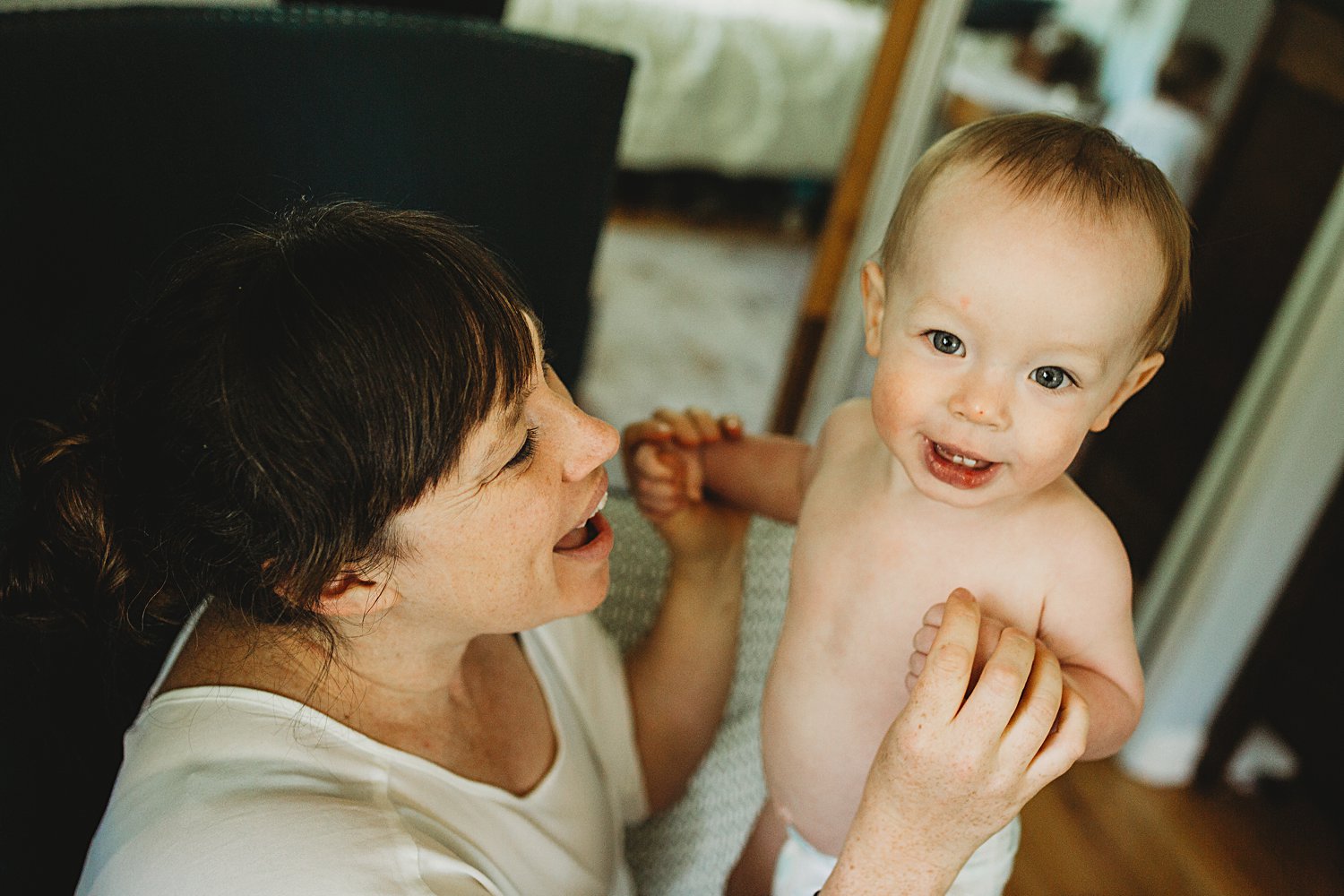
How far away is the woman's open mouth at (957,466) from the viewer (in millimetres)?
848

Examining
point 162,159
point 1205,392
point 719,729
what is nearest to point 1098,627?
point 719,729

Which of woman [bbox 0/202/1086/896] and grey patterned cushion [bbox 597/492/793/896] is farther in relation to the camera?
grey patterned cushion [bbox 597/492/793/896]

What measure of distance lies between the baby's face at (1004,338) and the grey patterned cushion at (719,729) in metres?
0.50

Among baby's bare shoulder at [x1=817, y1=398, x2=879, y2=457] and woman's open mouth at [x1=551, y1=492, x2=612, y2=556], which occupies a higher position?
baby's bare shoulder at [x1=817, y1=398, x2=879, y2=457]

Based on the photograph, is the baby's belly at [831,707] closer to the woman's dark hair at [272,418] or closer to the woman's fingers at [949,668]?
the woman's fingers at [949,668]

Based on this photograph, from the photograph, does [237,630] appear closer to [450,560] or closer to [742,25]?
[450,560]

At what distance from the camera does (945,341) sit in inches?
33.3

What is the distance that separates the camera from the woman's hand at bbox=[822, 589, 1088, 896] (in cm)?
73

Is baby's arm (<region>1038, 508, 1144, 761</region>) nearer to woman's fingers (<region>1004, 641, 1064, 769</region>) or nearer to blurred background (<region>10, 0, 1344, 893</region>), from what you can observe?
woman's fingers (<region>1004, 641, 1064, 769</region>)

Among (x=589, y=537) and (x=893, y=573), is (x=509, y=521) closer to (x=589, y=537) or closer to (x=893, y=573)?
(x=589, y=537)

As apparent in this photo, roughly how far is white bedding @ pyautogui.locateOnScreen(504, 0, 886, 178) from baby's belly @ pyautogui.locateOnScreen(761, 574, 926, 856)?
323 cm

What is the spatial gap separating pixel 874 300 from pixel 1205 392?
1673 mm

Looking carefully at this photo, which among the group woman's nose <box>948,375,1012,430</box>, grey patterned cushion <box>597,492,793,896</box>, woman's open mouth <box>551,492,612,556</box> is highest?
woman's nose <box>948,375,1012,430</box>

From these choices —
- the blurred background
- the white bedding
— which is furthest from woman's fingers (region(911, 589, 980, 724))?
the white bedding
